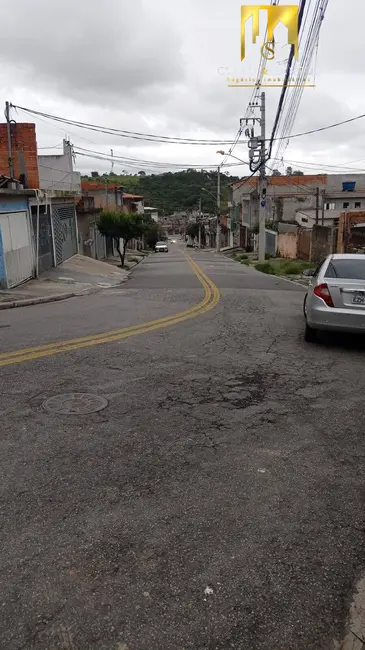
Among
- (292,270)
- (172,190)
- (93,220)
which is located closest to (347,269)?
(292,270)

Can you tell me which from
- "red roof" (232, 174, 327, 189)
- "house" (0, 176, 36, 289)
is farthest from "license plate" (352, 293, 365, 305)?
"red roof" (232, 174, 327, 189)

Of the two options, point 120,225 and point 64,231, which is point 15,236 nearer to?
point 64,231

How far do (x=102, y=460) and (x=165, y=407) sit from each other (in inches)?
53.2

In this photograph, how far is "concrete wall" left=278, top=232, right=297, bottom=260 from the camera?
120 feet

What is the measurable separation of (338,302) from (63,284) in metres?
11.7

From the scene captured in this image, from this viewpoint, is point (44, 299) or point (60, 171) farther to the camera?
point (60, 171)

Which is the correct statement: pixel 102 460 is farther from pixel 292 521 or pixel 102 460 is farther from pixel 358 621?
pixel 358 621

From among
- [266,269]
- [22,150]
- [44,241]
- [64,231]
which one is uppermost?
[22,150]

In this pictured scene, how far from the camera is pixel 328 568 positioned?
2996 millimetres

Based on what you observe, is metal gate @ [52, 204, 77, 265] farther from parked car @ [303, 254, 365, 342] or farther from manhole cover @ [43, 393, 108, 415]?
manhole cover @ [43, 393, 108, 415]

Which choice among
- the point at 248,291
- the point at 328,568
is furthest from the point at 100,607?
the point at 248,291

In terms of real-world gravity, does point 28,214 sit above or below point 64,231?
above

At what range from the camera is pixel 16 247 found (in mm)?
16562

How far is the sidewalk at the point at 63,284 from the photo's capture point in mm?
14008
